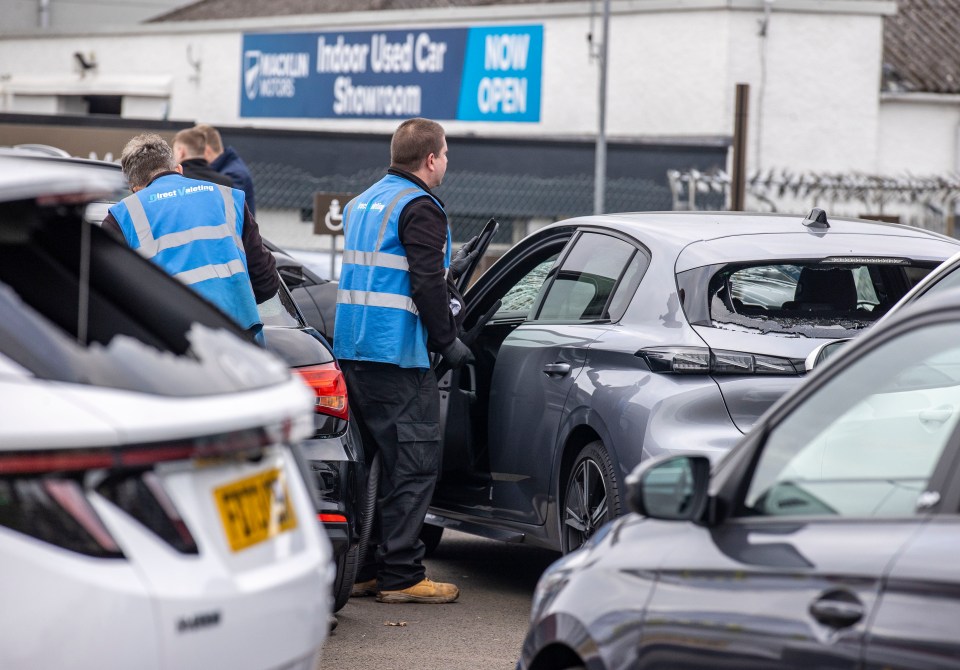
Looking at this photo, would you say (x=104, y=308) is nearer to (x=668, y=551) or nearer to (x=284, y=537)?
(x=284, y=537)

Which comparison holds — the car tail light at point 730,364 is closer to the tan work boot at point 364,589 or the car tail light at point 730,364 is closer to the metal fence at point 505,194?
the tan work boot at point 364,589

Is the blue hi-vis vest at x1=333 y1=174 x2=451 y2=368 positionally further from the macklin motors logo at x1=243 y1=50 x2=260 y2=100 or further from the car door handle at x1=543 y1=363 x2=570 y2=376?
the macklin motors logo at x1=243 y1=50 x2=260 y2=100

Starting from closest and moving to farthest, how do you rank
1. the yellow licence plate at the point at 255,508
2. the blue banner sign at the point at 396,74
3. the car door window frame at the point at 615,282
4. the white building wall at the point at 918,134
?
the yellow licence plate at the point at 255,508 < the car door window frame at the point at 615,282 < the white building wall at the point at 918,134 < the blue banner sign at the point at 396,74

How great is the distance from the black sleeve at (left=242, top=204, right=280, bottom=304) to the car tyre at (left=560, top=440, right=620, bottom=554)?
155 centimetres

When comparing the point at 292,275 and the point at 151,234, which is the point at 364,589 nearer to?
the point at 151,234

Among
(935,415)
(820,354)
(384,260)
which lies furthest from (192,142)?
(935,415)

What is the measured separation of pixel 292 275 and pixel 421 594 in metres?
3.36

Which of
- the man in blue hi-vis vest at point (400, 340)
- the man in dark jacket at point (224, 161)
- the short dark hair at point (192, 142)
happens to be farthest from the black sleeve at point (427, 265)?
the man in dark jacket at point (224, 161)

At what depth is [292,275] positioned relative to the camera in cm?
973

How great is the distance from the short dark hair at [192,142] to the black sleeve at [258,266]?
13.7 ft

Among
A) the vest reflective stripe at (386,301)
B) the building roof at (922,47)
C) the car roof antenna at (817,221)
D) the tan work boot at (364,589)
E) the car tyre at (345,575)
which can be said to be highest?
the building roof at (922,47)

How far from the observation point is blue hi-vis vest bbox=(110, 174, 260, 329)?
640 centimetres

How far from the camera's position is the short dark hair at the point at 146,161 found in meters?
6.77

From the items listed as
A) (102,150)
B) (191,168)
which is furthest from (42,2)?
(191,168)
